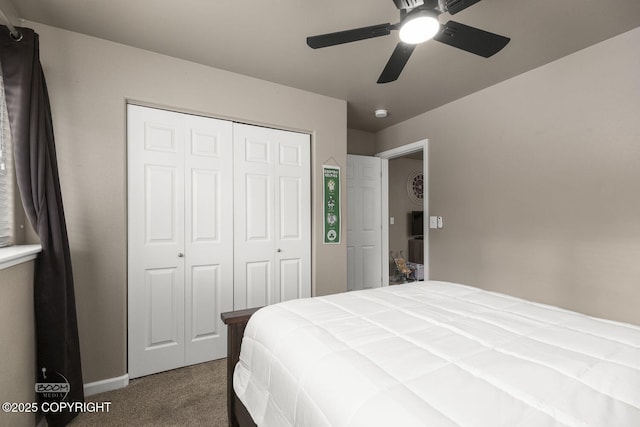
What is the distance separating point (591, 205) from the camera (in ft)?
7.38

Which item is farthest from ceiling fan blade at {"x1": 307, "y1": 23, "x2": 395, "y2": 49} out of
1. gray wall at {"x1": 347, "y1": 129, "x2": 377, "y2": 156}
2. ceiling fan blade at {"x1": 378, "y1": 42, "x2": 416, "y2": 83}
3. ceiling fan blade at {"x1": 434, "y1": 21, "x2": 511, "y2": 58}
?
gray wall at {"x1": 347, "y1": 129, "x2": 377, "y2": 156}

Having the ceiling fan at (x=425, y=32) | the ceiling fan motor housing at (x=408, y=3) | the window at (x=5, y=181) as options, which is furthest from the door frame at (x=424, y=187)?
the window at (x=5, y=181)

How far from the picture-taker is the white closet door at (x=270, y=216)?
2.73 metres

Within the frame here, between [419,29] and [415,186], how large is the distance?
182 inches

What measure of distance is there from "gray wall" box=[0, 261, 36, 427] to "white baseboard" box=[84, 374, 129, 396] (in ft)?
1.39

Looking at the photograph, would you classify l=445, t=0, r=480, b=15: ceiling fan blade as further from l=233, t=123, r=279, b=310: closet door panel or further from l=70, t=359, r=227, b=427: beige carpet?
l=70, t=359, r=227, b=427: beige carpet

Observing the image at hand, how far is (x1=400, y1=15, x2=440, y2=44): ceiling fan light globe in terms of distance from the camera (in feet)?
4.44

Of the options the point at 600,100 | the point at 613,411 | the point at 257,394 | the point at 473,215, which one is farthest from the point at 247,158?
the point at 600,100

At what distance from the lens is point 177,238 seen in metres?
2.45

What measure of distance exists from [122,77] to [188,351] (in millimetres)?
2232

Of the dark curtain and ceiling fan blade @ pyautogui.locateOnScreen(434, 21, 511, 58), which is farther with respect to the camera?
the dark curtain

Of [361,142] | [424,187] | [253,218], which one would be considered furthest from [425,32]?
[361,142]

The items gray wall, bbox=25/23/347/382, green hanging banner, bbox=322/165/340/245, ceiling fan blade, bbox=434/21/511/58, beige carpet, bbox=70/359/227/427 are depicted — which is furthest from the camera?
green hanging banner, bbox=322/165/340/245

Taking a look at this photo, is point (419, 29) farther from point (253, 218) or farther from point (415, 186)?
point (415, 186)
